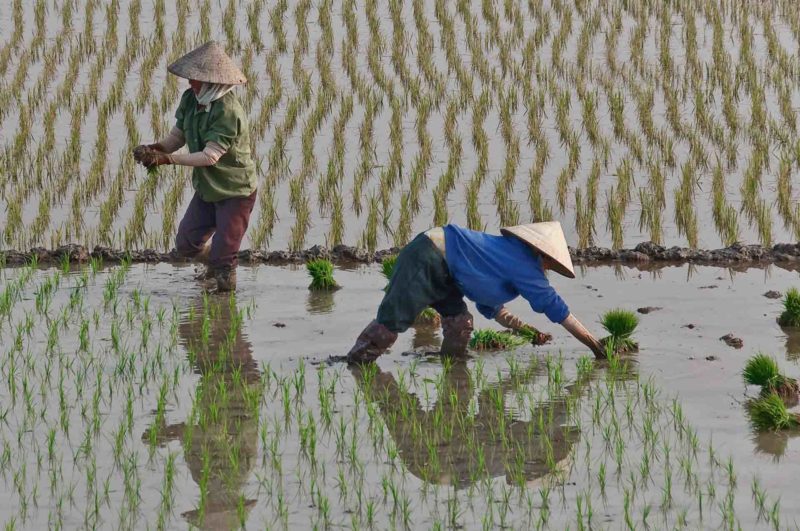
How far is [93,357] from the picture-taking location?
5.73 m

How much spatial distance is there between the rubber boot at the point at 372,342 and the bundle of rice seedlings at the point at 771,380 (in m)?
1.37

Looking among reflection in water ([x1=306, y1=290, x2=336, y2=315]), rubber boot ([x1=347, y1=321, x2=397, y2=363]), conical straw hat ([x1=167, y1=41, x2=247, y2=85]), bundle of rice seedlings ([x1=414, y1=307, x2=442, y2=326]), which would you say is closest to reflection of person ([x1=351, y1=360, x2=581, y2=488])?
rubber boot ([x1=347, y1=321, x2=397, y2=363])

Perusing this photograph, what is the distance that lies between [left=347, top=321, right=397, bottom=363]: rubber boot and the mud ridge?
2.08m

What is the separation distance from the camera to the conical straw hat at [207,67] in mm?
6574

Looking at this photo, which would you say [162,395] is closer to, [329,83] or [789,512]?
[789,512]

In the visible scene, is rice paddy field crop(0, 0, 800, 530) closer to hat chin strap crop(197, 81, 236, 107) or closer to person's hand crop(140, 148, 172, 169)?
person's hand crop(140, 148, 172, 169)

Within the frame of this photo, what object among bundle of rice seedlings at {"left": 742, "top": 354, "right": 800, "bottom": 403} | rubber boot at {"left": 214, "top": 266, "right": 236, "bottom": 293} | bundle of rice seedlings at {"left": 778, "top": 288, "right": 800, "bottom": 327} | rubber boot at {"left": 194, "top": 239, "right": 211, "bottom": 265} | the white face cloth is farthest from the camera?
rubber boot at {"left": 194, "top": 239, "right": 211, "bottom": 265}

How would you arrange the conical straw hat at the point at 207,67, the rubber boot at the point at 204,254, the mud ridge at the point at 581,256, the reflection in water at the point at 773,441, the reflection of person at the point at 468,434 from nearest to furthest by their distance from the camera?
the reflection of person at the point at 468,434, the reflection in water at the point at 773,441, the conical straw hat at the point at 207,67, the rubber boot at the point at 204,254, the mud ridge at the point at 581,256

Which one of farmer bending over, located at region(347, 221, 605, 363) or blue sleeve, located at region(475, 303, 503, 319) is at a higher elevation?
farmer bending over, located at region(347, 221, 605, 363)

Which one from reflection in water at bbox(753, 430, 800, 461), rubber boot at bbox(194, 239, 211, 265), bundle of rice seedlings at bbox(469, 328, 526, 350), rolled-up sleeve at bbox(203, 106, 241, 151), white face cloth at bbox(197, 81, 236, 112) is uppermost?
white face cloth at bbox(197, 81, 236, 112)

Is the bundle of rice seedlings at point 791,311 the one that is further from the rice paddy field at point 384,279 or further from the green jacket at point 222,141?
the green jacket at point 222,141

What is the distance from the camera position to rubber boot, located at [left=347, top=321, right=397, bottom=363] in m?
5.57

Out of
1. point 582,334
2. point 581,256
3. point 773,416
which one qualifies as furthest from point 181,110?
point 773,416

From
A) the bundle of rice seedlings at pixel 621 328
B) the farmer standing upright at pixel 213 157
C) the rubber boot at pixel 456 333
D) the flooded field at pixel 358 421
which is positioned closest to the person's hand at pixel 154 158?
the farmer standing upright at pixel 213 157
